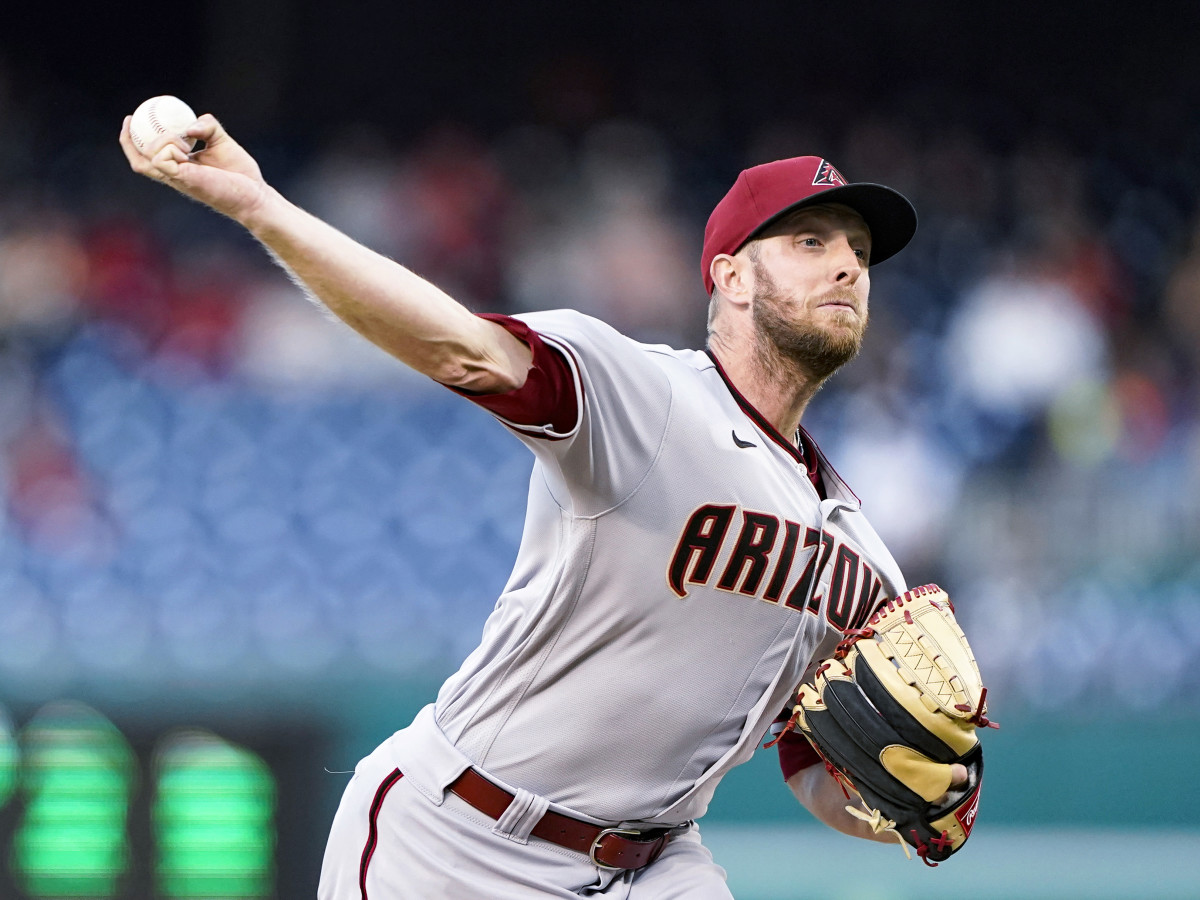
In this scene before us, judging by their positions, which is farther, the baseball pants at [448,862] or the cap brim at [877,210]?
the cap brim at [877,210]

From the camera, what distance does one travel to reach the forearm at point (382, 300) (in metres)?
1.65

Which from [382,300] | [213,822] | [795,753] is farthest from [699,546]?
[213,822]

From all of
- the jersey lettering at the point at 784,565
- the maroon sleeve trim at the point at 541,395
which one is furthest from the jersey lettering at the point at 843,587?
the maroon sleeve trim at the point at 541,395

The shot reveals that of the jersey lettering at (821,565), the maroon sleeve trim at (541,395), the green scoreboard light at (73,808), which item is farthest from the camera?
the green scoreboard light at (73,808)

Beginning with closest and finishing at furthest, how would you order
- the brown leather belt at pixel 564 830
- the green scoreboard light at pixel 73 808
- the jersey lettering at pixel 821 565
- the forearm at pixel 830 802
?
the brown leather belt at pixel 564 830, the jersey lettering at pixel 821 565, the forearm at pixel 830 802, the green scoreboard light at pixel 73 808

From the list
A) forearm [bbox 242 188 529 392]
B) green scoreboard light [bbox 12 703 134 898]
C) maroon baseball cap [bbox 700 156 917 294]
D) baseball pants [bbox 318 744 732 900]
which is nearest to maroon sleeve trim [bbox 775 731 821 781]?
baseball pants [bbox 318 744 732 900]

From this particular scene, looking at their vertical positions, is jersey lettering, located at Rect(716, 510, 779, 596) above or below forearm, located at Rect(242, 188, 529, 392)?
below

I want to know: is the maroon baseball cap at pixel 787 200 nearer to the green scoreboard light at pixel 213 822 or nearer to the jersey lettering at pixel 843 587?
the jersey lettering at pixel 843 587

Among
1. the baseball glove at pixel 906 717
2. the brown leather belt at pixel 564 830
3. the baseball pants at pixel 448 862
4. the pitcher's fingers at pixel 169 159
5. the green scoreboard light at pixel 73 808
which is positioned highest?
the pitcher's fingers at pixel 169 159

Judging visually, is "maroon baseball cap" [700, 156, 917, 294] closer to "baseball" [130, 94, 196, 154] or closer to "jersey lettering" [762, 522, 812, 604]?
"jersey lettering" [762, 522, 812, 604]

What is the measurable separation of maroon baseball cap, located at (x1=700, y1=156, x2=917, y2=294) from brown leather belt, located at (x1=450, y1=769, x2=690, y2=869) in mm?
1080

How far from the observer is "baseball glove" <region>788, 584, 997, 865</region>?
7.58 feet

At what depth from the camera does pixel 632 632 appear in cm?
225

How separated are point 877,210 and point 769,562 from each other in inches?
31.3
